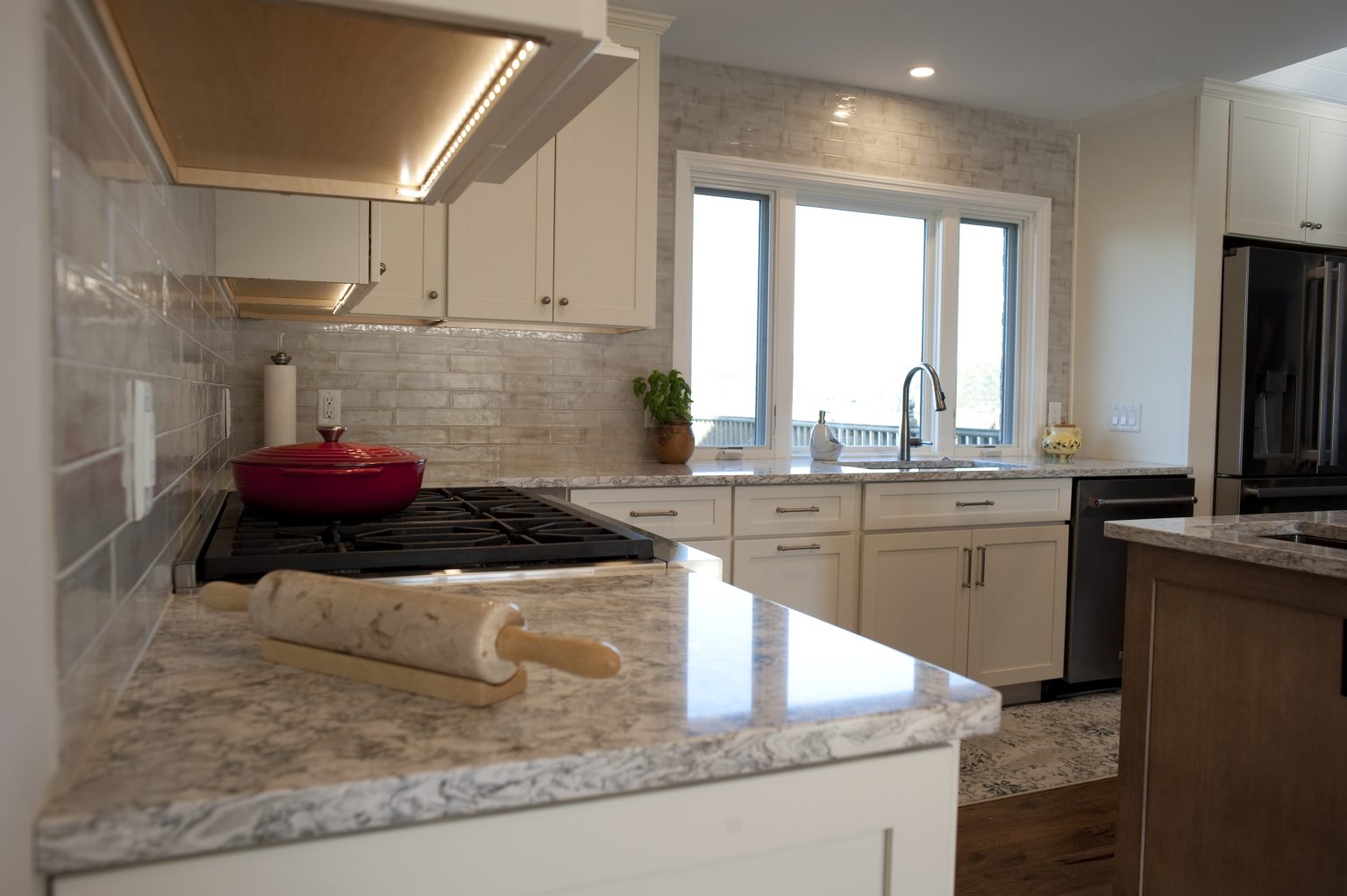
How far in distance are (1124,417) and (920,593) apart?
1458mm

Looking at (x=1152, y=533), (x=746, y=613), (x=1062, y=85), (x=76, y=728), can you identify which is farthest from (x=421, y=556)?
(x=1062, y=85)

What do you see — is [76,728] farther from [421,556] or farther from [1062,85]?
[1062,85]

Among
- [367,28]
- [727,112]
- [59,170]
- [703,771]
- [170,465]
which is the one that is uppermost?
[727,112]

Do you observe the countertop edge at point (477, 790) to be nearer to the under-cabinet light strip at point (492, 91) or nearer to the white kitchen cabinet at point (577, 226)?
the under-cabinet light strip at point (492, 91)

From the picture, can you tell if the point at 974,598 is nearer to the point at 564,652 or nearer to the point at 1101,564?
the point at 1101,564

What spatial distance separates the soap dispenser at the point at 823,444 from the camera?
3803mm

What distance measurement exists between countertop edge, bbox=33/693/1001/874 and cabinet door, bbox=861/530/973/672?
2.60m

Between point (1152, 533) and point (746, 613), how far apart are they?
132cm

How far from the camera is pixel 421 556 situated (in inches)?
49.5

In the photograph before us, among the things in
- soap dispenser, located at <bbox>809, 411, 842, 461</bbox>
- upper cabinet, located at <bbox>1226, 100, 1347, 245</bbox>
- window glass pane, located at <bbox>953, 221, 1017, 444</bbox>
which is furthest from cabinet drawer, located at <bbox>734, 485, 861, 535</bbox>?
upper cabinet, located at <bbox>1226, 100, 1347, 245</bbox>

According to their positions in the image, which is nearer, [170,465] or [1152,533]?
[170,465]

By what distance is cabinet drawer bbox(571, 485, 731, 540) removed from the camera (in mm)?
2902

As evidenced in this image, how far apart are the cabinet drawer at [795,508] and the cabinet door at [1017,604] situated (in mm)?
570

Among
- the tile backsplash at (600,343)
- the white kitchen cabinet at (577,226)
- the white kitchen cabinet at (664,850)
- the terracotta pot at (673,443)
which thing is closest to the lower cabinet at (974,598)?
the terracotta pot at (673,443)
